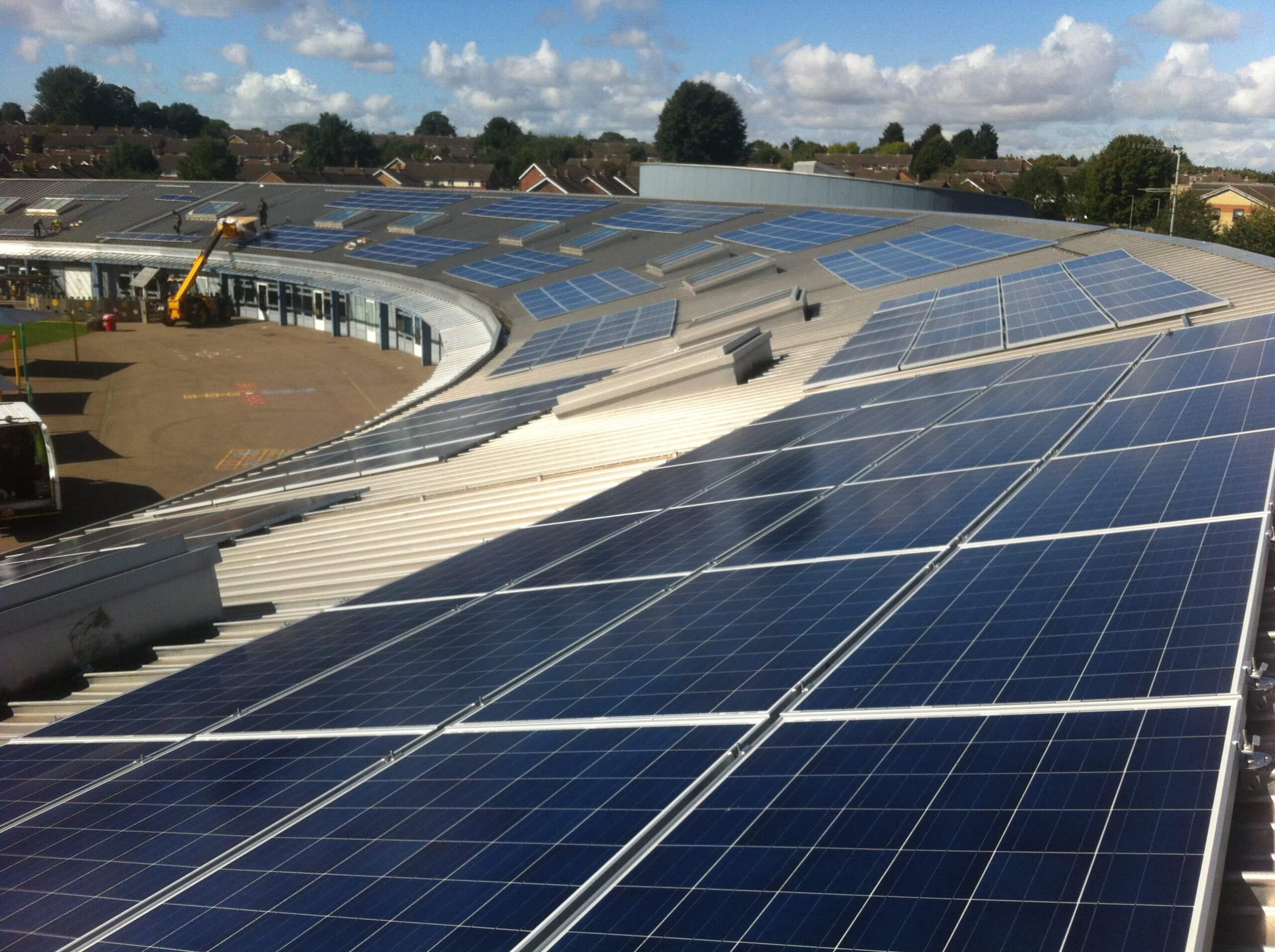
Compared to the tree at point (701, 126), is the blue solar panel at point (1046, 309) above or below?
below

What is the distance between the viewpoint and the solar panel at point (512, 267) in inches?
2056

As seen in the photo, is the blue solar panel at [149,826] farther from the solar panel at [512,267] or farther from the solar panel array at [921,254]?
the solar panel at [512,267]

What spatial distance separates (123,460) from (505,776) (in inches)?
1561

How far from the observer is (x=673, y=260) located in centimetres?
4744

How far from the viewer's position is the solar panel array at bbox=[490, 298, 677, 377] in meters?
35.6

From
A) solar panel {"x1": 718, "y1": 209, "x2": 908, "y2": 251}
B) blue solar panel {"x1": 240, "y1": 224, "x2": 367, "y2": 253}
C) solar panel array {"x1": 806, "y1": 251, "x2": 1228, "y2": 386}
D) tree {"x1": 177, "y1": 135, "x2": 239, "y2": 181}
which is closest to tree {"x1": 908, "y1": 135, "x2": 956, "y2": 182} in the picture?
tree {"x1": 177, "y1": 135, "x2": 239, "y2": 181}

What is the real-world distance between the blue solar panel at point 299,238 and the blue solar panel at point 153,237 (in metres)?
6.87

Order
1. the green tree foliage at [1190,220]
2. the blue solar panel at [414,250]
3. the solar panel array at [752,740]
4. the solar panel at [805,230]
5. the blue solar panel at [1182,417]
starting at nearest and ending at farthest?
the solar panel array at [752,740] → the blue solar panel at [1182,417] → the solar panel at [805,230] → the blue solar panel at [414,250] → the green tree foliage at [1190,220]

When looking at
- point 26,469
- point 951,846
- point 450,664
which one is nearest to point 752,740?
point 951,846

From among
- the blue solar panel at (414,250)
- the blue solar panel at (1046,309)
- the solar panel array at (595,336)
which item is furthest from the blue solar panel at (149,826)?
the blue solar panel at (414,250)

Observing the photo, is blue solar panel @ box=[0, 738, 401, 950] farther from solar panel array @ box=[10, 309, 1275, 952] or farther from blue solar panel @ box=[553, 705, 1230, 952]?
blue solar panel @ box=[553, 705, 1230, 952]

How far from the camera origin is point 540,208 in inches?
2645

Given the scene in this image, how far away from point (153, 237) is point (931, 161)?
142 metres

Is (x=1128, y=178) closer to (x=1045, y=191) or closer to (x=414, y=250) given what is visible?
(x=1045, y=191)
